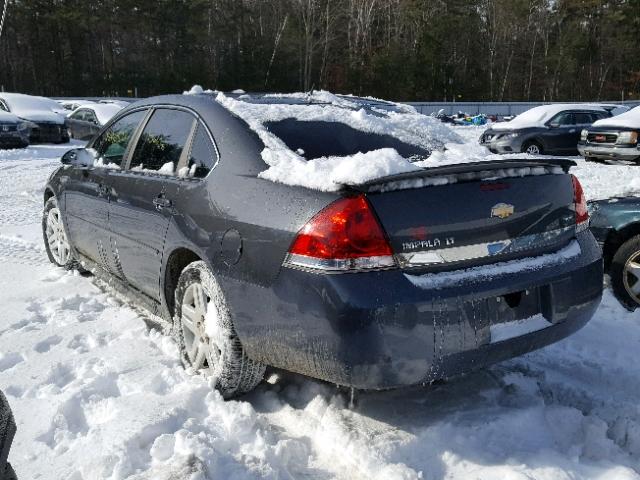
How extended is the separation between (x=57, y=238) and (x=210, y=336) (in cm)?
299

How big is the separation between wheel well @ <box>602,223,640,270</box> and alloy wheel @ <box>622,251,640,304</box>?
205mm

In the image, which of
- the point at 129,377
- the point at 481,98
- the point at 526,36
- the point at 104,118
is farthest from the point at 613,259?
the point at 526,36

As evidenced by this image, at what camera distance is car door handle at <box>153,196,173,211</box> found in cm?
335

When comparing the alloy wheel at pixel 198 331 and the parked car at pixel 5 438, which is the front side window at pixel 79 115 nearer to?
the alloy wheel at pixel 198 331

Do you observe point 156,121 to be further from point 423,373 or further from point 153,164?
point 423,373

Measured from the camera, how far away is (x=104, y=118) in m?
18.5

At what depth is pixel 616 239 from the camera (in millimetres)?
4617

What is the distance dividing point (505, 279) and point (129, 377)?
1.99 m

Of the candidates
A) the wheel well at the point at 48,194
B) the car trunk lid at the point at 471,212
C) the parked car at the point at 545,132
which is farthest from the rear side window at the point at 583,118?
the car trunk lid at the point at 471,212

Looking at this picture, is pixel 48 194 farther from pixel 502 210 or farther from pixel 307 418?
pixel 502 210

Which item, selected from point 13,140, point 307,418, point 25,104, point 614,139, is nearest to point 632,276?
point 307,418

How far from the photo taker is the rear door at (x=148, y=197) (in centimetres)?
346

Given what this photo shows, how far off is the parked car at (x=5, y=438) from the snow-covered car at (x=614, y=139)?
13415 mm

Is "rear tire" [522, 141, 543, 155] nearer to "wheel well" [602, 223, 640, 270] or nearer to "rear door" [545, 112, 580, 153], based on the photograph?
"rear door" [545, 112, 580, 153]
